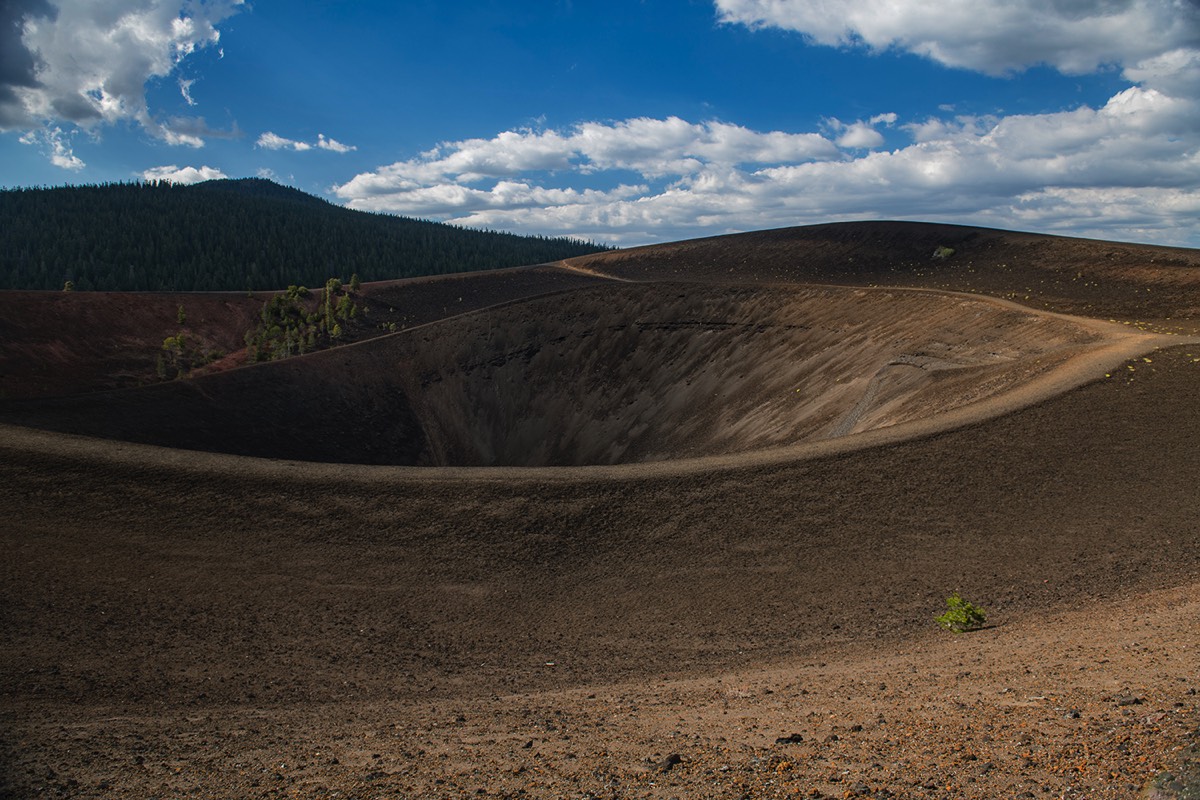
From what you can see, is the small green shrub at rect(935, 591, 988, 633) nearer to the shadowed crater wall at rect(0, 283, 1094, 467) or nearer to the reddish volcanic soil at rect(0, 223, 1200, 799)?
the reddish volcanic soil at rect(0, 223, 1200, 799)

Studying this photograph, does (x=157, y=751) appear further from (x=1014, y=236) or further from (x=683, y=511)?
(x=1014, y=236)

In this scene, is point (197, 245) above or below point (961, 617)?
above

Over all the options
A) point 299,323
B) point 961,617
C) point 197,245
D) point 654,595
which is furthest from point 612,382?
point 197,245

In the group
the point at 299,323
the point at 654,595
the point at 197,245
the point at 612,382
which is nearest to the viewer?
the point at 654,595

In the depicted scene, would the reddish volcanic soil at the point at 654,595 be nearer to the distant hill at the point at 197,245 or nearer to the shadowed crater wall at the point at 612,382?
the shadowed crater wall at the point at 612,382

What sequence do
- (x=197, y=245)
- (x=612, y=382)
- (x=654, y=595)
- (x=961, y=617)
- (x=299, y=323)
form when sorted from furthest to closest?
(x=197, y=245)
(x=299, y=323)
(x=612, y=382)
(x=654, y=595)
(x=961, y=617)

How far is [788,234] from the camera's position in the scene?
76.0 meters

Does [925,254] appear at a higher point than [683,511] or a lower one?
higher

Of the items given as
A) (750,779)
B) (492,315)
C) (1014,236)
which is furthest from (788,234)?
(750,779)

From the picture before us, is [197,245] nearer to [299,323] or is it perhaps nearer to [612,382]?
[299,323]

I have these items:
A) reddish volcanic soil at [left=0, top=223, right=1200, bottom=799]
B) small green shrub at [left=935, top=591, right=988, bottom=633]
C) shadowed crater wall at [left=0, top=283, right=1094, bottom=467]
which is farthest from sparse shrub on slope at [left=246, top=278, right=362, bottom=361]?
small green shrub at [left=935, top=591, right=988, bottom=633]

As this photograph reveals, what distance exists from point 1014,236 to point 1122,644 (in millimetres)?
59147

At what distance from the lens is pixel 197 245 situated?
358 ft

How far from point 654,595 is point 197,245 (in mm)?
112267
